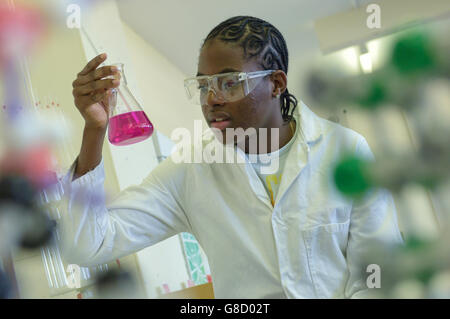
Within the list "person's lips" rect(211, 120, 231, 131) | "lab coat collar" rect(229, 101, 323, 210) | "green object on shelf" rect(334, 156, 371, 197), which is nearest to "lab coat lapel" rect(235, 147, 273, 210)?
"lab coat collar" rect(229, 101, 323, 210)

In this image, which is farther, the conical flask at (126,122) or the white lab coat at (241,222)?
the conical flask at (126,122)

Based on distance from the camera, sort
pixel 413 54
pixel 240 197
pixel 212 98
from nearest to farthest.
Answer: pixel 413 54 < pixel 212 98 < pixel 240 197

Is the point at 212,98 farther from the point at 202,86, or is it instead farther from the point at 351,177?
the point at 351,177

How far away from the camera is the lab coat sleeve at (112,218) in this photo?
0.70m

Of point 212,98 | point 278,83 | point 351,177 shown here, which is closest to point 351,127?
point 351,177

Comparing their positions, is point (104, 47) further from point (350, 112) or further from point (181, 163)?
point (350, 112)

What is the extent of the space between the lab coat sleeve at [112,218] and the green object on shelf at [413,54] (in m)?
0.48

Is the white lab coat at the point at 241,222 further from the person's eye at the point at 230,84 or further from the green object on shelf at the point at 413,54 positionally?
the green object on shelf at the point at 413,54

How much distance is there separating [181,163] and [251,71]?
240mm

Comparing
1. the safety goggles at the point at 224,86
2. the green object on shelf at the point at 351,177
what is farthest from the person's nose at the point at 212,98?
the green object on shelf at the point at 351,177

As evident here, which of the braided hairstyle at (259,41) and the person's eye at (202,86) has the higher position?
the braided hairstyle at (259,41)

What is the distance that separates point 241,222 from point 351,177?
0.48m

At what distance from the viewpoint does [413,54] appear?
1.12 ft
